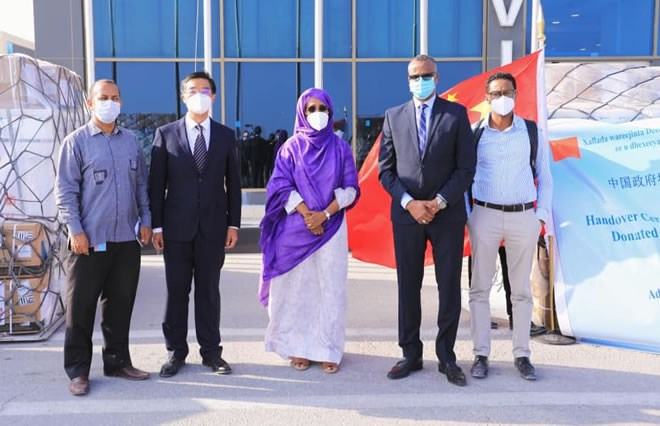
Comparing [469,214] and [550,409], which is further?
[469,214]

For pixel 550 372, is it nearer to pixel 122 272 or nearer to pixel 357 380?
pixel 357 380

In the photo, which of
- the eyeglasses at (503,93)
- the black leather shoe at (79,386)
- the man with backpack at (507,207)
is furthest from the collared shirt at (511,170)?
the black leather shoe at (79,386)

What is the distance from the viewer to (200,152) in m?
3.67

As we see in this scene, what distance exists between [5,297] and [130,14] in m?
7.56

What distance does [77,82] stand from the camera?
209 inches

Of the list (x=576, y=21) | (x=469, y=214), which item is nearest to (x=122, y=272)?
(x=469, y=214)

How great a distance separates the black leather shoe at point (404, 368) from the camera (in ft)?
12.0

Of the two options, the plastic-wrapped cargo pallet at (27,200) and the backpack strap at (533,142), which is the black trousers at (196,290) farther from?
the backpack strap at (533,142)

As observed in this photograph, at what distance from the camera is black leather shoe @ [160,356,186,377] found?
12.1 feet

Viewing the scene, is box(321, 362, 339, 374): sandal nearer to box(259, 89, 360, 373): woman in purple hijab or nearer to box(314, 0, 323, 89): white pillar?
box(259, 89, 360, 373): woman in purple hijab

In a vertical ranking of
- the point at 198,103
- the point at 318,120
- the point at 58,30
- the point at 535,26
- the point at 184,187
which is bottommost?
the point at 184,187

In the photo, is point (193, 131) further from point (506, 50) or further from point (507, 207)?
point (506, 50)

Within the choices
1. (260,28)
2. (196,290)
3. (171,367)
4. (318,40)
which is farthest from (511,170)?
(260,28)

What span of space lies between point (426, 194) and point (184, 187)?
4.55ft
